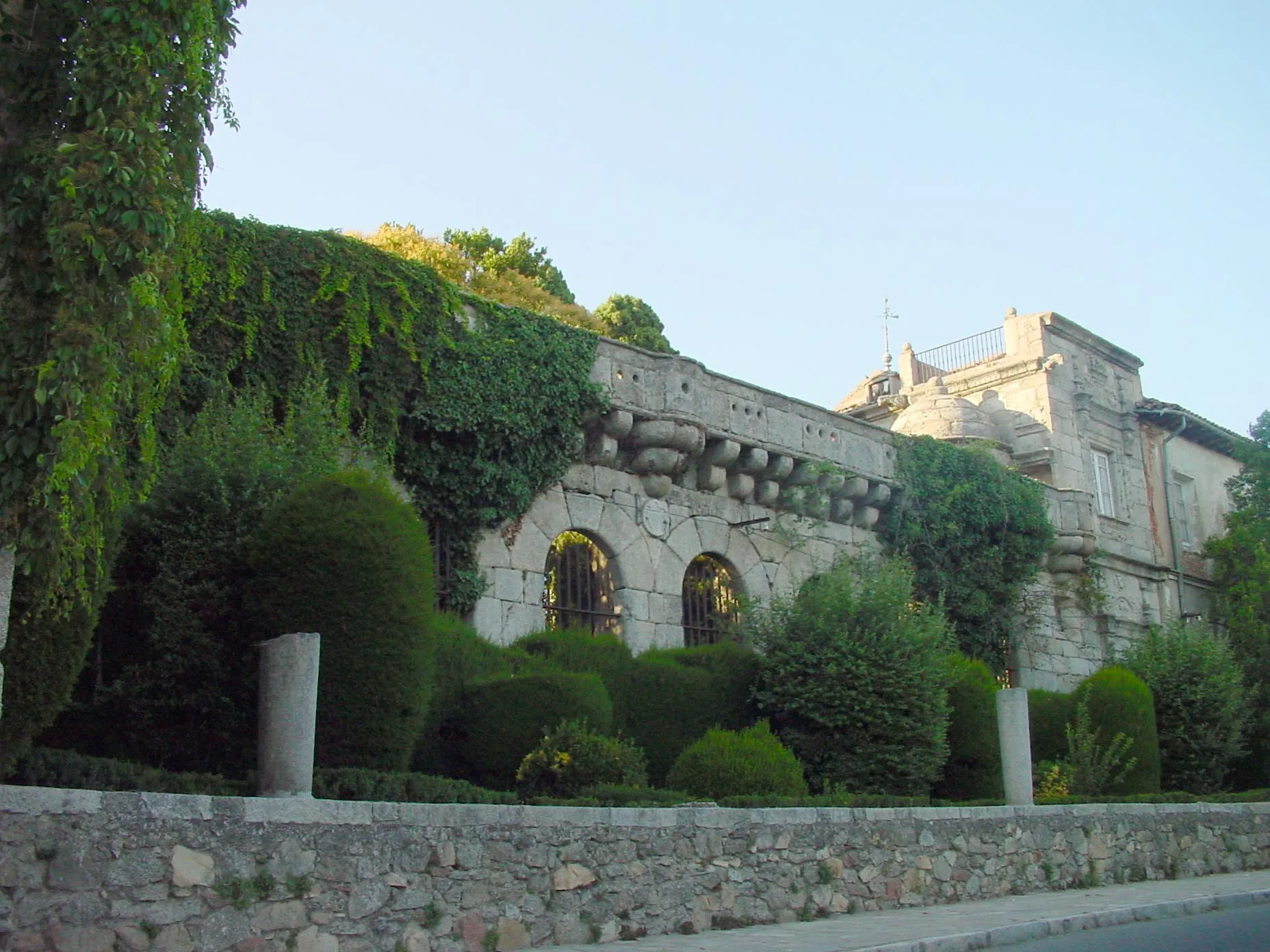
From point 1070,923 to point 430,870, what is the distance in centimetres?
458

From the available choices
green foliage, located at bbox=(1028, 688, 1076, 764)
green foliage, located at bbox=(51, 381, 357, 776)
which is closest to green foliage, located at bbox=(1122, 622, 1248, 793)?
green foliage, located at bbox=(1028, 688, 1076, 764)

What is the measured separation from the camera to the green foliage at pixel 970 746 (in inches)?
540

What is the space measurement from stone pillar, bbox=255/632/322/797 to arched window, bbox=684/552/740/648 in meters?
7.78

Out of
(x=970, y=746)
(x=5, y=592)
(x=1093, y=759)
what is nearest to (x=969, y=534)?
(x=1093, y=759)

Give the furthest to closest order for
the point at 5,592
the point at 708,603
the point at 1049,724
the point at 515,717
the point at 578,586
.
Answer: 1. the point at 1049,724
2. the point at 708,603
3. the point at 578,586
4. the point at 515,717
5. the point at 5,592

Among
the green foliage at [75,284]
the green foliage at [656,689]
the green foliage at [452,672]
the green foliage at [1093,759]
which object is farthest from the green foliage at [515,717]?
the green foliage at [1093,759]

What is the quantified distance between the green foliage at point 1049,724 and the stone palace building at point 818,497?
2579mm

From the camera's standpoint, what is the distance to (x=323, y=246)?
12.2 metres

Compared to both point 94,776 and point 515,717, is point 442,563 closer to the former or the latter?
point 515,717

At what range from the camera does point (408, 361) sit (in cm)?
1257

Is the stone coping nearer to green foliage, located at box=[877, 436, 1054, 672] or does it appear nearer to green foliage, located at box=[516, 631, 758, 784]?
green foliage, located at box=[516, 631, 758, 784]

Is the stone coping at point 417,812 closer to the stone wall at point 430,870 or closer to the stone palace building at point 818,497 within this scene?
the stone wall at point 430,870

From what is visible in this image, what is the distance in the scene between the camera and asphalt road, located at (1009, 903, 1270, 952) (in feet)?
25.6

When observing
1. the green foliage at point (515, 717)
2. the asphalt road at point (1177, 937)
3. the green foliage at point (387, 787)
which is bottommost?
the asphalt road at point (1177, 937)
